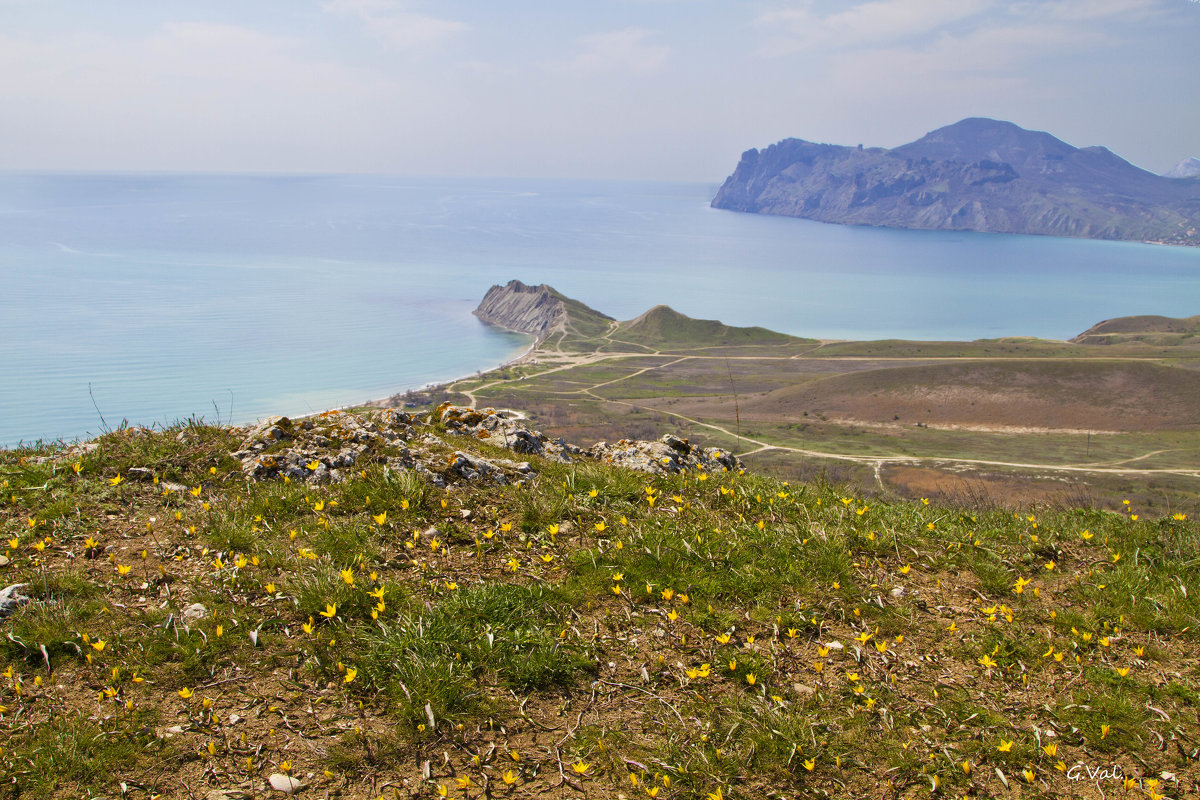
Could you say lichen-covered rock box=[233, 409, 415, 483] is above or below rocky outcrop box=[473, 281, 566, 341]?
below

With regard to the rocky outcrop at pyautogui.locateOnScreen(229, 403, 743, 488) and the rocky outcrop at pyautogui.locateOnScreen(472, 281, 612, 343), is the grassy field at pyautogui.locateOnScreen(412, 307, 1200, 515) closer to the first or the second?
the rocky outcrop at pyautogui.locateOnScreen(472, 281, 612, 343)

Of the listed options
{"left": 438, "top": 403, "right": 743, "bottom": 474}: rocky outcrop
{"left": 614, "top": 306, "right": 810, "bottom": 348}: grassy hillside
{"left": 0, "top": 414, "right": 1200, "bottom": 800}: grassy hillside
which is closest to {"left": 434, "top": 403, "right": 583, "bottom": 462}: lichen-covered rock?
{"left": 438, "top": 403, "right": 743, "bottom": 474}: rocky outcrop

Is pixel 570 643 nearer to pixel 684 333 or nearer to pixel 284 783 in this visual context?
pixel 284 783

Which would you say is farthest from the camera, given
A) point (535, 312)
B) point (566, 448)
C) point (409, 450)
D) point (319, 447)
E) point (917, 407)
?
point (535, 312)

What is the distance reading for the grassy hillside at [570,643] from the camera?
3.91m

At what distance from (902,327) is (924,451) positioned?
442 feet

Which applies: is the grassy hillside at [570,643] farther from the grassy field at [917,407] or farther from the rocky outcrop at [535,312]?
the rocky outcrop at [535,312]

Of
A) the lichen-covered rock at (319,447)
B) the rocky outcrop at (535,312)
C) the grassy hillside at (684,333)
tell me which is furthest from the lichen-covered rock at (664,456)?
the rocky outcrop at (535,312)

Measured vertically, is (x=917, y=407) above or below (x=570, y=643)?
below

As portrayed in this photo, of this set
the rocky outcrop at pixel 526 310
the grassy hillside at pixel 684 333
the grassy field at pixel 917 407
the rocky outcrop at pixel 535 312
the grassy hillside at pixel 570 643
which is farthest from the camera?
the rocky outcrop at pixel 526 310

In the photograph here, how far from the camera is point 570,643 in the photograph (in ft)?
16.0

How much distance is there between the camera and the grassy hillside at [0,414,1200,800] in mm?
3906

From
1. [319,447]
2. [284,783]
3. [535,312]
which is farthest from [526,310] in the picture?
[284,783]

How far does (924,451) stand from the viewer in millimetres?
75812
